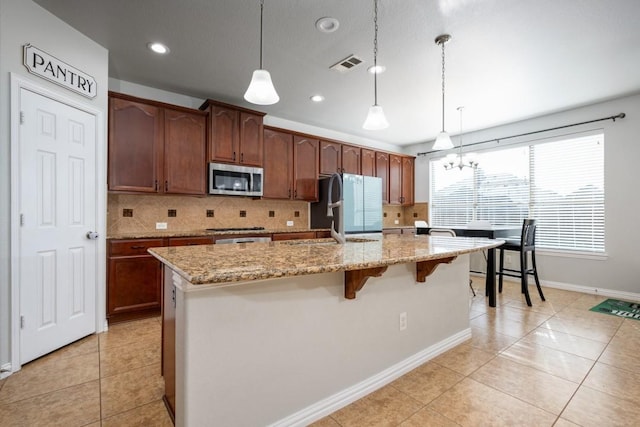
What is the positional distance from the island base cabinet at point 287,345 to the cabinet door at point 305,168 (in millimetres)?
2716

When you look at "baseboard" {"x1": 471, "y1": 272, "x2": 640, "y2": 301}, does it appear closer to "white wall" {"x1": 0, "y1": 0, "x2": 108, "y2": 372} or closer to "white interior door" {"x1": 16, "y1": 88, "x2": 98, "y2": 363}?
"white interior door" {"x1": 16, "y1": 88, "x2": 98, "y2": 363}

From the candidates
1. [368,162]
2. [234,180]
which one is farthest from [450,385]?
[368,162]

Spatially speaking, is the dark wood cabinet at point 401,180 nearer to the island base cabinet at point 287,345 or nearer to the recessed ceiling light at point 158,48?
the island base cabinet at point 287,345

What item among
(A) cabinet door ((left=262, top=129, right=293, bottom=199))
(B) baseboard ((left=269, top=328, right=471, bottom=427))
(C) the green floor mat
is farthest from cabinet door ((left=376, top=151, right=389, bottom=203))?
(B) baseboard ((left=269, top=328, right=471, bottom=427))

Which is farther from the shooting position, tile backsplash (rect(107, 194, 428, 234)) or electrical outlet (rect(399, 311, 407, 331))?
tile backsplash (rect(107, 194, 428, 234))

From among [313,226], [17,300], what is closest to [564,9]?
[313,226]

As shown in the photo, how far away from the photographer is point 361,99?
3.80 metres

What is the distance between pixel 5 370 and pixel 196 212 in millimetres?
2211

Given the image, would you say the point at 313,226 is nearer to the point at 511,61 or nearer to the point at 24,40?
the point at 511,61

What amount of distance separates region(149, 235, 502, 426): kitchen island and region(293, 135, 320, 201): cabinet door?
272cm

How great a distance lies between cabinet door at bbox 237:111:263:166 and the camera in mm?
3768

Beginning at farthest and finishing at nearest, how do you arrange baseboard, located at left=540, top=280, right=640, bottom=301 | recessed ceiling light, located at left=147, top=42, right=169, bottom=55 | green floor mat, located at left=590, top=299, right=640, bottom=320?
baseboard, located at left=540, top=280, right=640, bottom=301
green floor mat, located at left=590, top=299, right=640, bottom=320
recessed ceiling light, located at left=147, top=42, right=169, bottom=55

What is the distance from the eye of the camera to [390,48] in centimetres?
262

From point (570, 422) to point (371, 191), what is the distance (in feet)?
12.3
